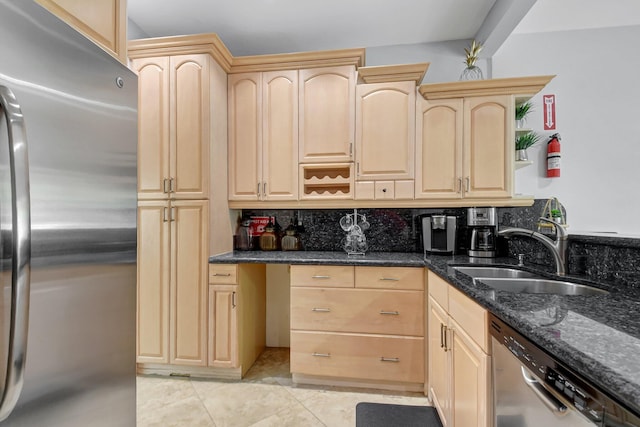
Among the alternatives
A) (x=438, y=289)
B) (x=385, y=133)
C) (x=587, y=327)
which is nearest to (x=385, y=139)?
(x=385, y=133)

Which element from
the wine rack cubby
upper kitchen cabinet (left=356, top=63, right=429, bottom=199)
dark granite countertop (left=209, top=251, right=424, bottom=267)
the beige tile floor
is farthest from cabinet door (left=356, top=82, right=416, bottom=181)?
the beige tile floor

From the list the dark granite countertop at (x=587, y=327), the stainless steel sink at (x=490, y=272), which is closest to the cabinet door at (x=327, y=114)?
the stainless steel sink at (x=490, y=272)

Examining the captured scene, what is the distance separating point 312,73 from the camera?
2.42 meters

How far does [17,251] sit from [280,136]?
6.61ft

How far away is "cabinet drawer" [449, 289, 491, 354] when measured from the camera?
1120 mm

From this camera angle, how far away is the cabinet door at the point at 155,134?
2.26 m

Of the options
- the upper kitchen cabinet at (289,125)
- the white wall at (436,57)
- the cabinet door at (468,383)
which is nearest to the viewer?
the cabinet door at (468,383)

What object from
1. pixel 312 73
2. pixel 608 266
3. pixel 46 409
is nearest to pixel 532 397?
pixel 608 266

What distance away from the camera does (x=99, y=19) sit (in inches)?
39.3

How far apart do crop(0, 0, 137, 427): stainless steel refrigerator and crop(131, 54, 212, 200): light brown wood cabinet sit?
1265 millimetres

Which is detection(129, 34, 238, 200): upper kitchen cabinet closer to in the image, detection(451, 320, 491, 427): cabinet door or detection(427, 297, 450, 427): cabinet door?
detection(427, 297, 450, 427): cabinet door

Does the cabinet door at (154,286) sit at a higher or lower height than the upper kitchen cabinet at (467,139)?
lower

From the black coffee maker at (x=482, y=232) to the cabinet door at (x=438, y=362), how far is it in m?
0.71

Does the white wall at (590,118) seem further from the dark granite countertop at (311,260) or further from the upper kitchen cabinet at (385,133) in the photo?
the dark granite countertop at (311,260)
